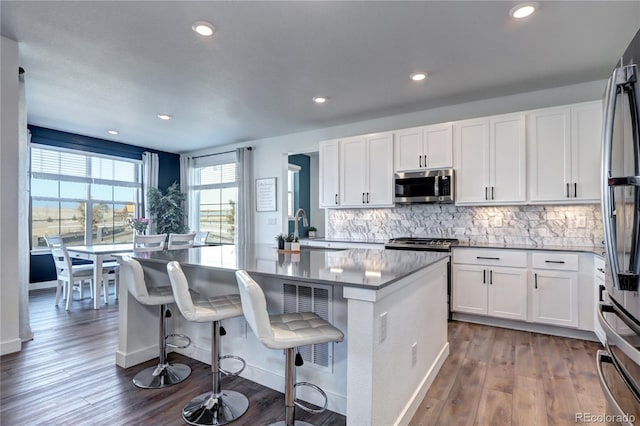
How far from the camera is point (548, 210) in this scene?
150 inches

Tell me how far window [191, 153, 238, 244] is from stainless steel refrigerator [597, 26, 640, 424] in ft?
19.9

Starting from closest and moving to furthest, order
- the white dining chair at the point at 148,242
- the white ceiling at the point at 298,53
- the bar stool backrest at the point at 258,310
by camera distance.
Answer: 1. the bar stool backrest at the point at 258,310
2. the white ceiling at the point at 298,53
3. the white dining chair at the point at 148,242

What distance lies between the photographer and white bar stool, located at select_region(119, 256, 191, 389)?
2271 millimetres

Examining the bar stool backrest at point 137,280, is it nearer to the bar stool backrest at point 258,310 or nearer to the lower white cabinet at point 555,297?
the bar stool backrest at point 258,310

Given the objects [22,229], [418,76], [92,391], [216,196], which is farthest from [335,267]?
[216,196]

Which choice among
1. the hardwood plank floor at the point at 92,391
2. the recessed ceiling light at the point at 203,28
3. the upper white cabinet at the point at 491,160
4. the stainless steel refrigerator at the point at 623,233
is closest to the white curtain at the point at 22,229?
the hardwood plank floor at the point at 92,391

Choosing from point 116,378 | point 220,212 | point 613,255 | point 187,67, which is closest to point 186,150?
point 220,212

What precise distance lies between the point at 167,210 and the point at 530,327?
6.50 metres

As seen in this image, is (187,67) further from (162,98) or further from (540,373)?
(540,373)

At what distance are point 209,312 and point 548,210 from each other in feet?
12.7

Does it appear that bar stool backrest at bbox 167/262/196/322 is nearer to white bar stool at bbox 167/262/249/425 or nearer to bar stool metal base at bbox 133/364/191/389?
white bar stool at bbox 167/262/249/425

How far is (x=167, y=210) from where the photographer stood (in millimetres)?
6812

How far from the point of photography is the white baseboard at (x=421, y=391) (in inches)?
73.2

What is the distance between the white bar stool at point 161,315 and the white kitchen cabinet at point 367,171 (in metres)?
2.97
